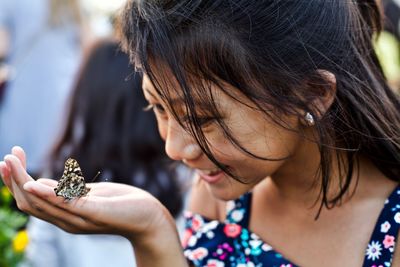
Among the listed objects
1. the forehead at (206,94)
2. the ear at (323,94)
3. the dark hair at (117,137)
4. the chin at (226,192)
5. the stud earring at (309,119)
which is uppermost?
the forehead at (206,94)

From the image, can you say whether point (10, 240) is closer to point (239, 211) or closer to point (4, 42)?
point (239, 211)

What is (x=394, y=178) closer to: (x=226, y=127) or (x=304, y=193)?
(x=304, y=193)

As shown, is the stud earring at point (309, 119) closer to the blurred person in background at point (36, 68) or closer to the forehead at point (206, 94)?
the forehead at point (206, 94)

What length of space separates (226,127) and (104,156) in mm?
1264

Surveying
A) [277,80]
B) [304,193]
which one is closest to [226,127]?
[277,80]

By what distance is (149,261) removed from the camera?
1831 mm

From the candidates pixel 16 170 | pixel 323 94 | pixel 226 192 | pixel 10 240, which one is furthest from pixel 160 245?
pixel 10 240

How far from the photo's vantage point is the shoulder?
6.95ft

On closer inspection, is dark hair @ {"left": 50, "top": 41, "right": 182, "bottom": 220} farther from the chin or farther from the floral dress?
the chin

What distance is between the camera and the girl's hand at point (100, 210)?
61.5 inches

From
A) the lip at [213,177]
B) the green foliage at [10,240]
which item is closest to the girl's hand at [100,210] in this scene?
the lip at [213,177]

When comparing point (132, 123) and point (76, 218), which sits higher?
point (76, 218)

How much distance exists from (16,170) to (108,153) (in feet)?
4.41

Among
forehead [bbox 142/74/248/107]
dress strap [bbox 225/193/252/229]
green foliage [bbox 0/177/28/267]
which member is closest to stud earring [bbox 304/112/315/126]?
forehead [bbox 142/74/248/107]
